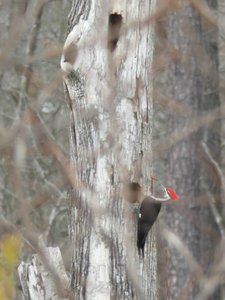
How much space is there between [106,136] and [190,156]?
3.94 metres

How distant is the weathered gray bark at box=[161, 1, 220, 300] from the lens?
8742 millimetres

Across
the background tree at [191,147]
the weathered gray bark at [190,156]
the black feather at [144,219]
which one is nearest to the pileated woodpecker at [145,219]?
the black feather at [144,219]

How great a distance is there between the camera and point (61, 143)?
10.2 m

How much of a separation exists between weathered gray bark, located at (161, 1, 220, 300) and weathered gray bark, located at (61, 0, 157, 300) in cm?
374

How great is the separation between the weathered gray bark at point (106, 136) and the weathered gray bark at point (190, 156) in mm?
3736

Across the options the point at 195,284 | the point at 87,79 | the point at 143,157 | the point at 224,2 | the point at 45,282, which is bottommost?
the point at 195,284

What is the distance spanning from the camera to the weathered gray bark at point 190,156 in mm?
8742

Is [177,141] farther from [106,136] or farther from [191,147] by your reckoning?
[106,136]

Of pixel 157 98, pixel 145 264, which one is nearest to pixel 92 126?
pixel 145 264

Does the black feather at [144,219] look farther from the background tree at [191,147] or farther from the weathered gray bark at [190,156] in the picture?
the weathered gray bark at [190,156]

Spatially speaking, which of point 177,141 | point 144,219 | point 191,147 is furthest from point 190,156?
point 144,219

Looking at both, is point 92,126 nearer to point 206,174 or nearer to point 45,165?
point 206,174

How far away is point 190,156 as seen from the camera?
28.9 feet

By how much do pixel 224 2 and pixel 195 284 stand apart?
3274 mm
